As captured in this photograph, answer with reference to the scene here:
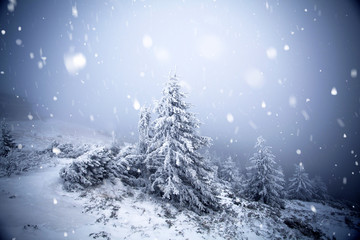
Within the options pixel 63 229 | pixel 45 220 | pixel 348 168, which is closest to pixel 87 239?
pixel 63 229

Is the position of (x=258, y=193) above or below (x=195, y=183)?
below

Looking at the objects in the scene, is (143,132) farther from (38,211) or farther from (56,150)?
(56,150)

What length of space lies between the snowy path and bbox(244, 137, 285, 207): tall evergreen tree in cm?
1891

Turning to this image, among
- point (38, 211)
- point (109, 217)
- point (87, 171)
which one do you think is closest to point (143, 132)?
point (87, 171)

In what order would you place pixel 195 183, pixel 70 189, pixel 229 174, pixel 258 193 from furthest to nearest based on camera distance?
pixel 229 174 → pixel 258 193 → pixel 195 183 → pixel 70 189

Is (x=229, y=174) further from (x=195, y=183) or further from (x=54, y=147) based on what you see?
(x=54, y=147)

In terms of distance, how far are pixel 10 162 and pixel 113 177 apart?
811 centimetres

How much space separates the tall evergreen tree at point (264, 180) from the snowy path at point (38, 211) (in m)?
18.9

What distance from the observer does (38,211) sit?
317 inches

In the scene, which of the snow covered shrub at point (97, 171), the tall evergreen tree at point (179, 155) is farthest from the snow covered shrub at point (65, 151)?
the tall evergreen tree at point (179, 155)

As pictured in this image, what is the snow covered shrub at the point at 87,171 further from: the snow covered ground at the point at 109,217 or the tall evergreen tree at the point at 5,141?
the tall evergreen tree at the point at 5,141

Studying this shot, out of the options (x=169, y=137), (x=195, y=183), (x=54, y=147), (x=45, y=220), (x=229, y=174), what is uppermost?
(x=169, y=137)

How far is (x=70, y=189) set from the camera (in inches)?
422

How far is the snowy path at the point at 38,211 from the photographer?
6785mm
